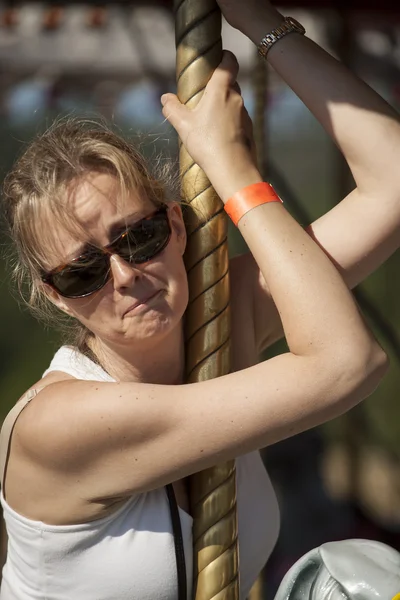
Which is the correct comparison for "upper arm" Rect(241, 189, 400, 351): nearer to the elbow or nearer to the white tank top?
the elbow

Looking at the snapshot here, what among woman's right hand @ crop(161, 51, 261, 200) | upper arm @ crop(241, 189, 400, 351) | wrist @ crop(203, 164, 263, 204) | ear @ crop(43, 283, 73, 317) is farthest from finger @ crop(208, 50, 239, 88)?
ear @ crop(43, 283, 73, 317)

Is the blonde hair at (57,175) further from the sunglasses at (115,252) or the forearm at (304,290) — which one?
the forearm at (304,290)

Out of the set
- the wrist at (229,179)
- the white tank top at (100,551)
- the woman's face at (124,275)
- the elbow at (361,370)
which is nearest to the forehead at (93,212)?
the woman's face at (124,275)

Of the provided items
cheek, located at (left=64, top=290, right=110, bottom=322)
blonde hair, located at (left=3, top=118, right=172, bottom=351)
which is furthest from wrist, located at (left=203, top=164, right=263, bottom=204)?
cheek, located at (left=64, top=290, right=110, bottom=322)

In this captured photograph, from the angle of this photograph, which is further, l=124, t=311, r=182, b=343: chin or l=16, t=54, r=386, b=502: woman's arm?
A: l=124, t=311, r=182, b=343: chin

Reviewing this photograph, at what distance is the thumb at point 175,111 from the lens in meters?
1.20

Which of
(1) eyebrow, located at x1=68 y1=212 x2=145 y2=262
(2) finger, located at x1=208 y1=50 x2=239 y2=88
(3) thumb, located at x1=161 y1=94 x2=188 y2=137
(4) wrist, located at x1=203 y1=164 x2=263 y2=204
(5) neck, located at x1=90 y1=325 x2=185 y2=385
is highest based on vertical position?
(2) finger, located at x1=208 y1=50 x2=239 y2=88

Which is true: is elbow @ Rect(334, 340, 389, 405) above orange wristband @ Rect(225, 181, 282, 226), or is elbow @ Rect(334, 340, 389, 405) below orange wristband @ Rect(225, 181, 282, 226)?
below

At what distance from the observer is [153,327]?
3.89 ft

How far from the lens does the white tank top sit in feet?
3.95

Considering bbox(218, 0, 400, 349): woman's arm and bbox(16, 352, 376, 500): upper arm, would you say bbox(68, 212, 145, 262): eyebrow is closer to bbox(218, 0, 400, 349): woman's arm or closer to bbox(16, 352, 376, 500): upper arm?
bbox(16, 352, 376, 500): upper arm

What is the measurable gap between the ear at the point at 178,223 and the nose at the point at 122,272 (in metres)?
0.09

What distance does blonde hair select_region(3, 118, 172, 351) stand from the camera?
1200 mm

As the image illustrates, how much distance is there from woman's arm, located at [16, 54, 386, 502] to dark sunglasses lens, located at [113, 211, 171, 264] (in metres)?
0.10
